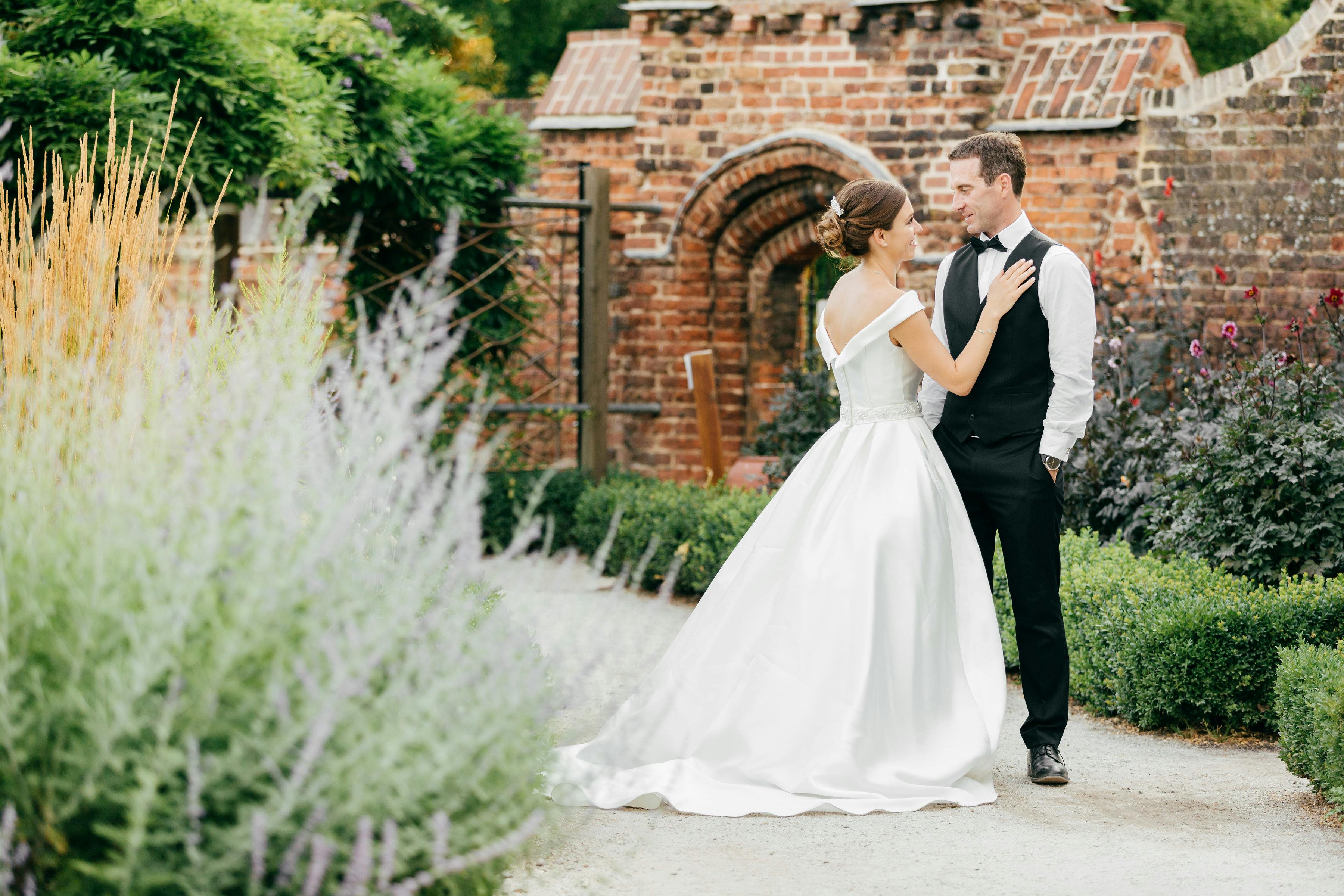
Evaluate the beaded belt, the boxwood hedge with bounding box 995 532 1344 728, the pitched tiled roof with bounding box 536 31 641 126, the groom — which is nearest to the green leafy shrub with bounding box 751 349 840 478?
the pitched tiled roof with bounding box 536 31 641 126

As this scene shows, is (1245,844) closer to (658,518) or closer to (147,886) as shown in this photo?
(147,886)

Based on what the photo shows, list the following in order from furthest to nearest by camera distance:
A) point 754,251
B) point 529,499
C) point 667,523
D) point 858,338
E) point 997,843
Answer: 1. point 754,251
2. point 529,499
3. point 667,523
4. point 858,338
5. point 997,843

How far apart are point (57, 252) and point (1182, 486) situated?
13.9 feet

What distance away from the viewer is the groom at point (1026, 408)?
3.95 meters

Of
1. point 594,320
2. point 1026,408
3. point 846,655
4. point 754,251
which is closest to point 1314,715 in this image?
point 1026,408

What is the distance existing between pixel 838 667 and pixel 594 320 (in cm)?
574

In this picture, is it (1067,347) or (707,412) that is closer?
(1067,347)

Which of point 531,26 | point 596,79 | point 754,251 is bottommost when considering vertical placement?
point 754,251

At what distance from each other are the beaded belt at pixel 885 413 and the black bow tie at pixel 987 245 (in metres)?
0.49

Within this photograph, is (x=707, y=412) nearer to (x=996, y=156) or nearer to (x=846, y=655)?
(x=996, y=156)

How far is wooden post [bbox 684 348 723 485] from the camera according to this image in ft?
29.9

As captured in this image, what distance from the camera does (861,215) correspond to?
415cm

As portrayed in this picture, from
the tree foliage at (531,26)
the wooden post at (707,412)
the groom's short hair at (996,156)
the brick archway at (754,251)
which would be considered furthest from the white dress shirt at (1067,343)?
the tree foliage at (531,26)

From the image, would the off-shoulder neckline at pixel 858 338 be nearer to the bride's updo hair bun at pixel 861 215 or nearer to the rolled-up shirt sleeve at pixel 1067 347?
the bride's updo hair bun at pixel 861 215
